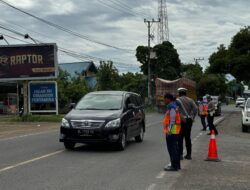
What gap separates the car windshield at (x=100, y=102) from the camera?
14.9 metres

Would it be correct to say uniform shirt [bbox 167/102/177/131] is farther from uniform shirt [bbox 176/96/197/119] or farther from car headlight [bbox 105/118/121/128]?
car headlight [bbox 105/118/121/128]

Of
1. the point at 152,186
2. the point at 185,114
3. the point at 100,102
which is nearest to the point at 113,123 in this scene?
the point at 100,102

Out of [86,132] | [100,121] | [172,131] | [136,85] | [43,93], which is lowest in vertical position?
[86,132]

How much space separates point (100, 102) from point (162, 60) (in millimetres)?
54783

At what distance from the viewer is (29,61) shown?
34.7 meters

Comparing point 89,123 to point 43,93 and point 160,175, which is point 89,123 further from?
point 43,93

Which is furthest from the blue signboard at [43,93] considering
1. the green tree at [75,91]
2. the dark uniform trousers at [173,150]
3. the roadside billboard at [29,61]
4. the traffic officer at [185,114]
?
the dark uniform trousers at [173,150]

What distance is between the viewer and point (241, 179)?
987 cm

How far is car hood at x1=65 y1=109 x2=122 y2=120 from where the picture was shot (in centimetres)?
1377

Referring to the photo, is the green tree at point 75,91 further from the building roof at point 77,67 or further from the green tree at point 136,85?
the building roof at point 77,67

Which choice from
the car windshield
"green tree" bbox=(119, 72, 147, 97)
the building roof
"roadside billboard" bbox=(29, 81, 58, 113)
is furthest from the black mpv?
the building roof

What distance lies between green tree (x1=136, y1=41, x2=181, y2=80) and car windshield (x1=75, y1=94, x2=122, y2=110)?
52.7 meters

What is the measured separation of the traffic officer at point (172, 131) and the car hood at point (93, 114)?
3400 mm

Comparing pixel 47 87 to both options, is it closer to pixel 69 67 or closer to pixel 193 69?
pixel 69 67
